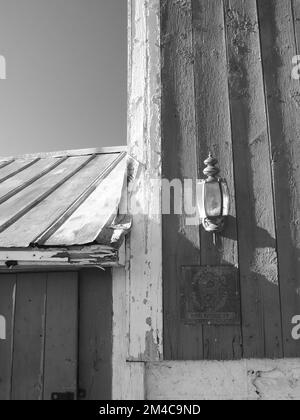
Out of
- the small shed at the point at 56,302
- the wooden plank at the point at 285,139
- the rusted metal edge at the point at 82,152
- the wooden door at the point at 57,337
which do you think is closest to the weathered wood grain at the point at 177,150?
→ the small shed at the point at 56,302

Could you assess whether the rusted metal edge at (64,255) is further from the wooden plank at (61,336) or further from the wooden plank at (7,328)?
the wooden plank at (7,328)

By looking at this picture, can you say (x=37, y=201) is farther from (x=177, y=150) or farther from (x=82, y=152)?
(x=82, y=152)

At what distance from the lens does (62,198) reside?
3510mm

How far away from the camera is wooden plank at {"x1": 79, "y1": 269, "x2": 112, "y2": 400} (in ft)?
10.2

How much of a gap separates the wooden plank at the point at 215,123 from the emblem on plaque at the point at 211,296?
60 mm

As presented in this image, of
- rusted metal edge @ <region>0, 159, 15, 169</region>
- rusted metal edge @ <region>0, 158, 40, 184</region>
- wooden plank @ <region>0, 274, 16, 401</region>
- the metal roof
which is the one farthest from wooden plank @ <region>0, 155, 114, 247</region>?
rusted metal edge @ <region>0, 159, 15, 169</region>

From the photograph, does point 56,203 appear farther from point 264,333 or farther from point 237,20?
point 237,20

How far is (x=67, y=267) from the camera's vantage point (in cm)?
326

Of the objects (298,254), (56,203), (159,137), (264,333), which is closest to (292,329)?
(264,333)

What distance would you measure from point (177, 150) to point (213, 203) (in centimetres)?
60

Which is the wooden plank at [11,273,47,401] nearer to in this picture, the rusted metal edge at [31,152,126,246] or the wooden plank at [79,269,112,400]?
the wooden plank at [79,269,112,400]

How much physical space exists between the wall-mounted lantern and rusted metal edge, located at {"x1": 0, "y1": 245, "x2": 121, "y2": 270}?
2.42ft

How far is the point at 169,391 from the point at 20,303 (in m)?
1.35

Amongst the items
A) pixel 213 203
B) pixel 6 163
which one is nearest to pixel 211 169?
pixel 213 203
